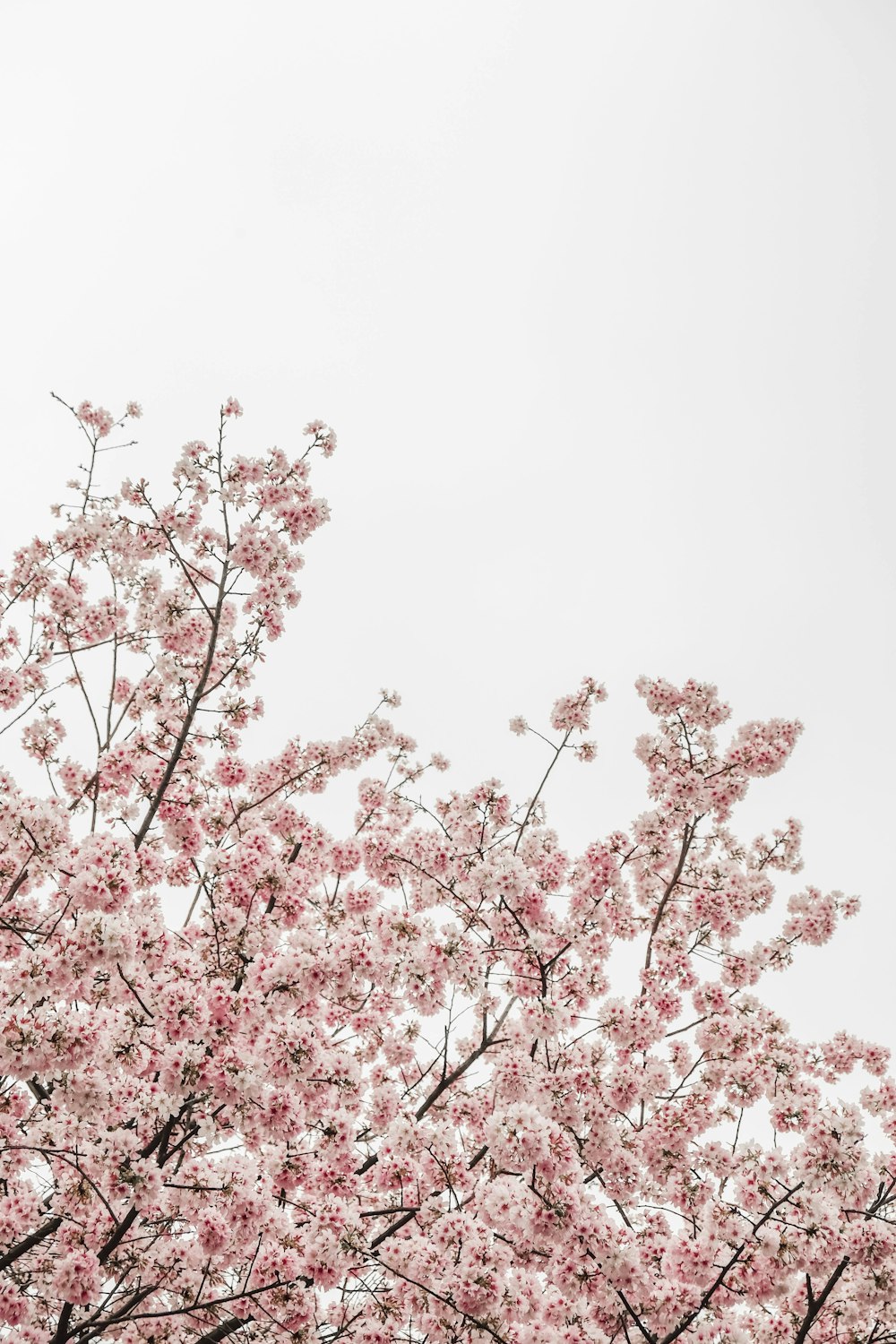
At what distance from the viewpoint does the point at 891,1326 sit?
22.9 feet

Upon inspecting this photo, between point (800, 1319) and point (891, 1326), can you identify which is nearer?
point (891, 1326)

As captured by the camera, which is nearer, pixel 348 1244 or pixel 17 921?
pixel 348 1244

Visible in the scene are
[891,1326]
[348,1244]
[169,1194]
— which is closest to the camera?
[348,1244]

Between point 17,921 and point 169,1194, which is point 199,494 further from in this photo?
point 169,1194

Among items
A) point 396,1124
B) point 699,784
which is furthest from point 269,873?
point 699,784

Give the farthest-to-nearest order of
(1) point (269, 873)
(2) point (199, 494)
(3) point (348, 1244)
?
(2) point (199, 494) → (1) point (269, 873) → (3) point (348, 1244)

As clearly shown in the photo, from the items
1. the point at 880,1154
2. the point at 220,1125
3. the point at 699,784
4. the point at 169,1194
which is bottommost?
the point at 169,1194

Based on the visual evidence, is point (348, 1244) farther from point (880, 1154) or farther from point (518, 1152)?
point (880, 1154)

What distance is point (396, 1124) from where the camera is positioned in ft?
21.8

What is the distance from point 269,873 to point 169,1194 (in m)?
2.49

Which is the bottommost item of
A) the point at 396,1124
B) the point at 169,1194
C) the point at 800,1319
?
the point at 169,1194

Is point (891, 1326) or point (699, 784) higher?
point (699, 784)

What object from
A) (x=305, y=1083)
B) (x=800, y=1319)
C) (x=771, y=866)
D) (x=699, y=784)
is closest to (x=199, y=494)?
(x=305, y=1083)

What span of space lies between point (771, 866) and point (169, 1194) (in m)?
8.00
